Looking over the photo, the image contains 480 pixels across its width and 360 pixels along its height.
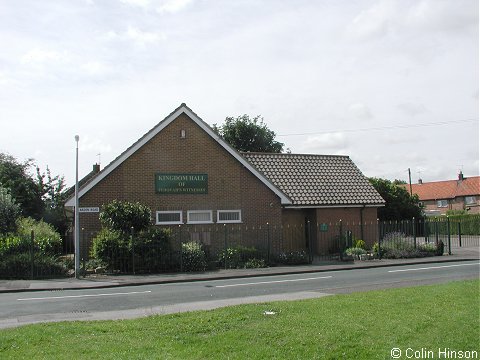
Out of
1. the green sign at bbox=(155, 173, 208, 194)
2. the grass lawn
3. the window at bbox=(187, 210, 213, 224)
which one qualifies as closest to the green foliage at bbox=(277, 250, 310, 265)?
the window at bbox=(187, 210, 213, 224)

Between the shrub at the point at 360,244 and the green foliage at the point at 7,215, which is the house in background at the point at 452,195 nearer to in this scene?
the shrub at the point at 360,244

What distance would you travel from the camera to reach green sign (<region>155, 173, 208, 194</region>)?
2473 cm

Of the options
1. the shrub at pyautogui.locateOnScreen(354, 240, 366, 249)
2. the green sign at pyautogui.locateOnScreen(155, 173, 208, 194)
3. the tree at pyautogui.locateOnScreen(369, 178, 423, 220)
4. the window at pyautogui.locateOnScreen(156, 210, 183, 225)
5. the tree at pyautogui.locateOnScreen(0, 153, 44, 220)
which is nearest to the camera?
the window at pyautogui.locateOnScreen(156, 210, 183, 225)

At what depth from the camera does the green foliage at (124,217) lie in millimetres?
21703

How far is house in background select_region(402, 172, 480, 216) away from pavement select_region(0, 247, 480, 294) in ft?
176

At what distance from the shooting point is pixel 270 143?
50812mm

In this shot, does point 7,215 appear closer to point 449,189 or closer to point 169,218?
point 169,218

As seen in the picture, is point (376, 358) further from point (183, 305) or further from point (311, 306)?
point (183, 305)

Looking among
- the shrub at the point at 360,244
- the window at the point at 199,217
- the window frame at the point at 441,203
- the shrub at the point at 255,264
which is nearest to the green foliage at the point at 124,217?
the window at the point at 199,217

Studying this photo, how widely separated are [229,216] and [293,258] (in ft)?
12.0

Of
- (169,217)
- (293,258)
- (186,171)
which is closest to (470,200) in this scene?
(293,258)

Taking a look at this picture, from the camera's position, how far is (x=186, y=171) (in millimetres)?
25219

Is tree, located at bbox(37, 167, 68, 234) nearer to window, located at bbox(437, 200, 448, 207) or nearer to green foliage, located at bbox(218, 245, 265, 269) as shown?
green foliage, located at bbox(218, 245, 265, 269)

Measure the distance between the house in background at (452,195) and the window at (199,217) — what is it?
55.8m
